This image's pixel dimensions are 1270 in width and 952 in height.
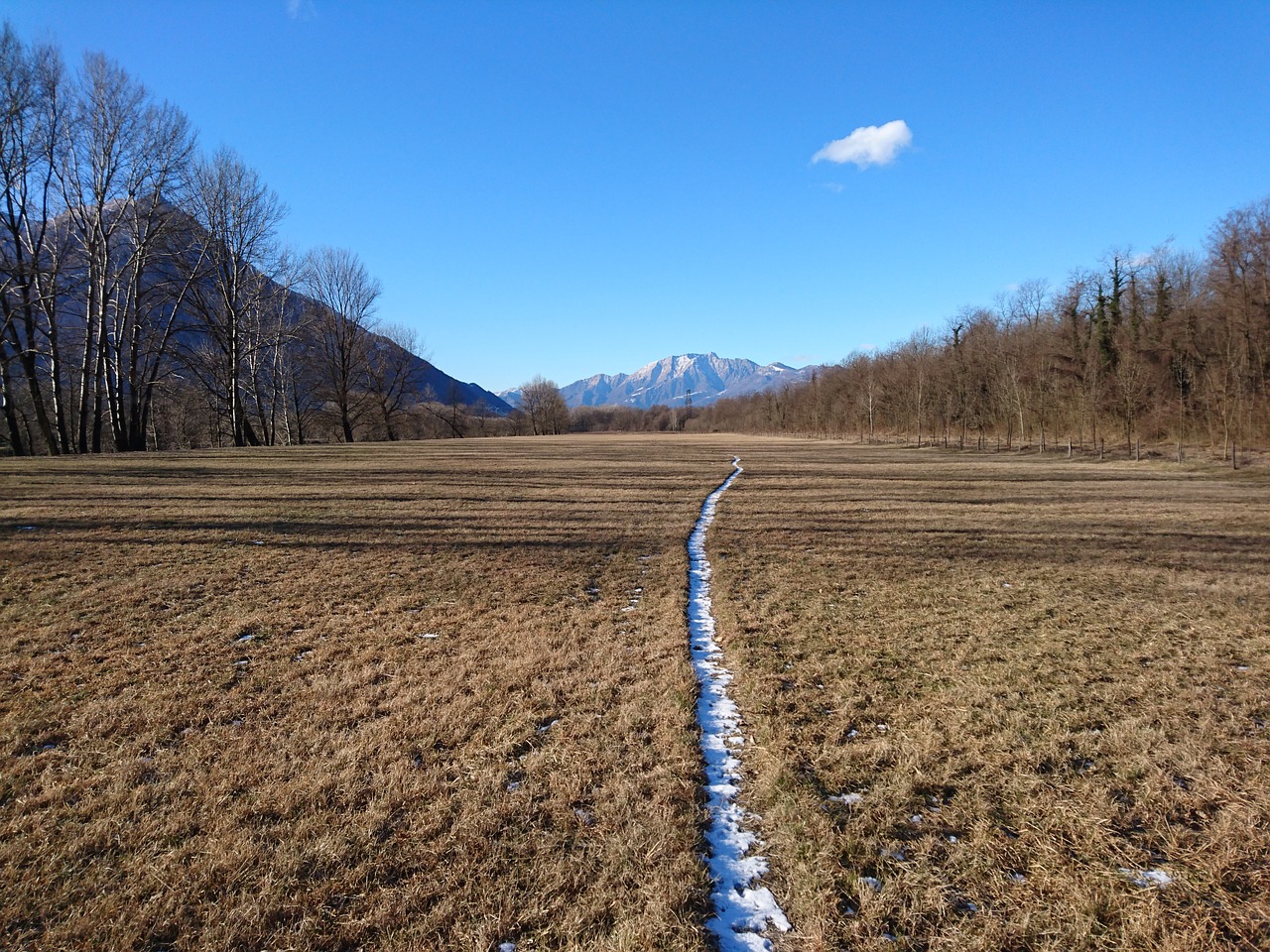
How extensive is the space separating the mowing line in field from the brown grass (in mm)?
161

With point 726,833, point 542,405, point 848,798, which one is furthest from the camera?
point 542,405

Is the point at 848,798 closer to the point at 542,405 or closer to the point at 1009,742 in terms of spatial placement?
the point at 1009,742

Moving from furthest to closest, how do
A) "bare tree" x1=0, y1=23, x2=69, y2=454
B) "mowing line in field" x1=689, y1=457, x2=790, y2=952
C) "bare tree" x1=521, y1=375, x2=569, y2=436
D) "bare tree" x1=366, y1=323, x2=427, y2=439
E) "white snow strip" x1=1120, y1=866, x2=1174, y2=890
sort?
"bare tree" x1=521, y1=375, x2=569, y2=436 → "bare tree" x1=366, y1=323, x2=427, y2=439 → "bare tree" x1=0, y1=23, x2=69, y2=454 → "white snow strip" x1=1120, y1=866, x2=1174, y2=890 → "mowing line in field" x1=689, y1=457, x2=790, y2=952

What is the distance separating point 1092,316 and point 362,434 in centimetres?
7565

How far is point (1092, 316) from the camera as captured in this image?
43.8m

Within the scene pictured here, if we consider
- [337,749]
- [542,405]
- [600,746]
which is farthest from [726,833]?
[542,405]

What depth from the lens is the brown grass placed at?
2.78 meters

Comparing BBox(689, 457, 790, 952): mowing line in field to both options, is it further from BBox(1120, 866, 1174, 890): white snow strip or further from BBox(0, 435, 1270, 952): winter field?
BBox(1120, 866, 1174, 890): white snow strip

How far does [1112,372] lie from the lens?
39.2 m

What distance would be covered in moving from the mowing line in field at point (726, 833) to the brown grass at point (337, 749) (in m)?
0.16

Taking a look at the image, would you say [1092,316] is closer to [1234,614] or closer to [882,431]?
[882,431]

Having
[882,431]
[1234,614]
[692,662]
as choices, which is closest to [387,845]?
[692,662]

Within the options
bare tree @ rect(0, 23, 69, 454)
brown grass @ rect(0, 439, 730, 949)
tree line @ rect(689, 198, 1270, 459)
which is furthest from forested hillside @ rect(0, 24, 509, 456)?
tree line @ rect(689, 198, 1270, 459)

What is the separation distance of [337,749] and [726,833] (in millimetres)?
2996
